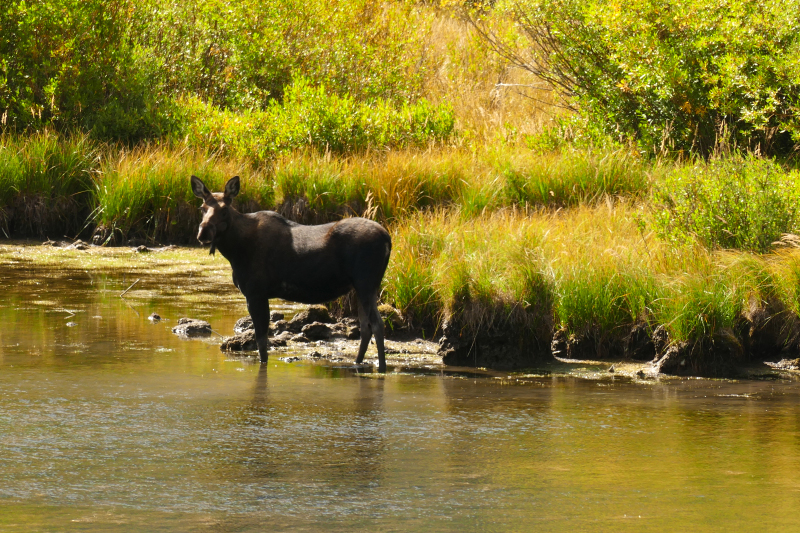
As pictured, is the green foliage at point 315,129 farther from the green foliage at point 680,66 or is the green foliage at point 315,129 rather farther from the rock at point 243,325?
the rock at point 243,325

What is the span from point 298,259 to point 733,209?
4.65 meters

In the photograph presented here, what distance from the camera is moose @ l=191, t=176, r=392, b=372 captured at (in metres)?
8.67

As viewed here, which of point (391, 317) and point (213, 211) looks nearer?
point (213, 211)

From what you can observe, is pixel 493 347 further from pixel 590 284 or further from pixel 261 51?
pixel 261 51

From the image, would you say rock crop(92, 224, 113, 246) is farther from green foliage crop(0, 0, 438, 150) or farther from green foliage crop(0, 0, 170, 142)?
green foliage crop(0, 0, 438, 150)

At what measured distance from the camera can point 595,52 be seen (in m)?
16.5

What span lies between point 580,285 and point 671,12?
23.8ft

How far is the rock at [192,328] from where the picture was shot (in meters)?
9.73

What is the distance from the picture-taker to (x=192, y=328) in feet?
32.1

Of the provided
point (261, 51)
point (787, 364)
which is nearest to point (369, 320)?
point (787, 364)

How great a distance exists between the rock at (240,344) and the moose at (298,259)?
1.57 ft

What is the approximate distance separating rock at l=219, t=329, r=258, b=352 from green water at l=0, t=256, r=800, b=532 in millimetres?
203

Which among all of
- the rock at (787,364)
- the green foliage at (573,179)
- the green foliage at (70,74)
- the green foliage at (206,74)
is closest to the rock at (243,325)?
the rock at (787,364)

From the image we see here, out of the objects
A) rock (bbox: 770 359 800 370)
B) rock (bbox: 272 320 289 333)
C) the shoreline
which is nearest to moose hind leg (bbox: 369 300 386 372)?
the shoreline
